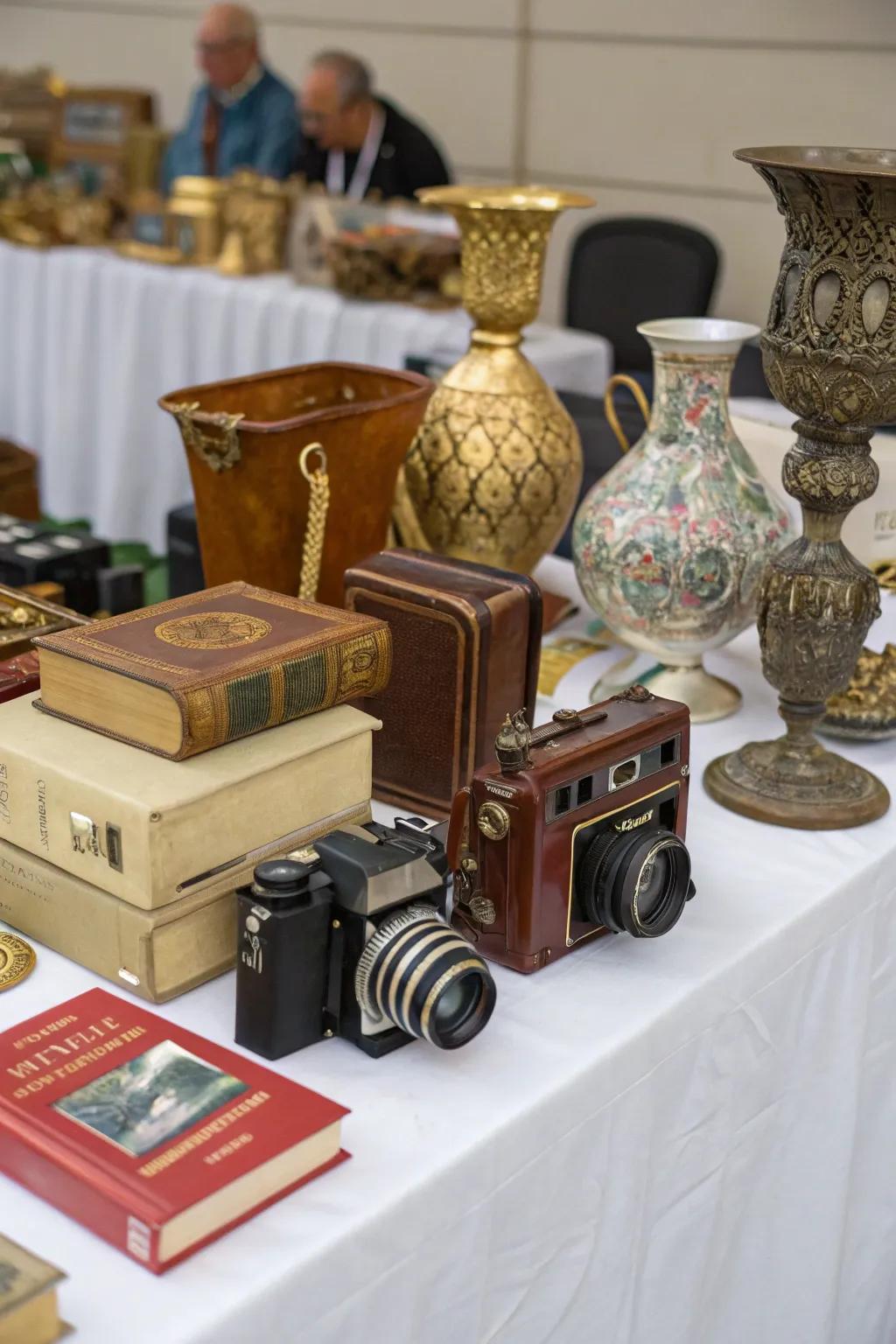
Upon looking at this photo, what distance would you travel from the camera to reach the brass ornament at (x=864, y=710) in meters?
1.29

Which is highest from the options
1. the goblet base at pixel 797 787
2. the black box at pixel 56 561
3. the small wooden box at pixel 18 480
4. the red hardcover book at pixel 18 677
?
the red hardcover book at pixel 18 677

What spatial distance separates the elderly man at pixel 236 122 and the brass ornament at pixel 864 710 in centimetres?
363

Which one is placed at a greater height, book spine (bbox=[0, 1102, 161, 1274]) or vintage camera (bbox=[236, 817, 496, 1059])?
vintage camera (bbox=[236, 817, 496, 1059])

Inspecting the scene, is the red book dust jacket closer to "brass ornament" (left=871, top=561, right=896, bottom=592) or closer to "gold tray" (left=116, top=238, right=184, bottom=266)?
"brass ornament" (left=871, top=561, right=896, bottom=592)

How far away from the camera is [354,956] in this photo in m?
0.84

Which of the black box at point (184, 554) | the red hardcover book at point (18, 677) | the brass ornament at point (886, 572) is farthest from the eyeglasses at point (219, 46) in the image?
the red hardcover book at point (18, 677)

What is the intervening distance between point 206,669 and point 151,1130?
0.95 ft

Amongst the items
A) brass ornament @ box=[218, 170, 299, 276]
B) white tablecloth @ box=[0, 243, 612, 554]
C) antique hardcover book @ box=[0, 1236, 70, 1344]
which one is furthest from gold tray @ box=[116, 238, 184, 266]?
antique hardcover book @ box=[0, 1236, 70, 1344]

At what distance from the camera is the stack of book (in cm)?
88

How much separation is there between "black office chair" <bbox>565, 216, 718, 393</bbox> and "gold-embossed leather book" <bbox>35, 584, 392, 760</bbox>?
2780 millimetres

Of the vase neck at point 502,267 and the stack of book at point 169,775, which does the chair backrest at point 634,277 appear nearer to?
the vase neck at point 502,267

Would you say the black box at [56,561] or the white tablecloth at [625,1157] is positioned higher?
the black box at [56,561]

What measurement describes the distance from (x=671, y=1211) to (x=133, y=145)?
412 cm

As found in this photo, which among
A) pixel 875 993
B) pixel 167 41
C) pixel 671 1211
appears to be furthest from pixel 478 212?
pixel 167 41
